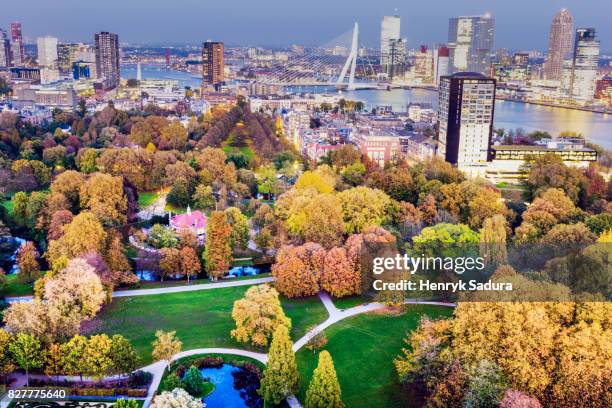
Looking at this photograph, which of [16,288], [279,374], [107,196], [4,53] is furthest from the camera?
[4,53]

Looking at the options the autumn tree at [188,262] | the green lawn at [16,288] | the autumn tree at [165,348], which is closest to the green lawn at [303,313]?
the autumn tree at [165,348]

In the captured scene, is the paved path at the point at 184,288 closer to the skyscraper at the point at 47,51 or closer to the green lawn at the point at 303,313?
the green lawn at the point at 303,313

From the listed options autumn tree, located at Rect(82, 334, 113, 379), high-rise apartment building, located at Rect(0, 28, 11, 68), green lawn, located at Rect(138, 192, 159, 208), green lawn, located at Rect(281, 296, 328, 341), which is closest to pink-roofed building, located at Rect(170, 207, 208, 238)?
green lawn, located at Rect(138, 192, 159, 208)

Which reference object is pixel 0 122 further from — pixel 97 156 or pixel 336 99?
pixel 336 99

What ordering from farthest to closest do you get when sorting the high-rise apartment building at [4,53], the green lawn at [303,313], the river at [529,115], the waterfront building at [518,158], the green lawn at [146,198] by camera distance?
the high-rise apartment building at [4,53] < the river at [529,115] < the waterfront building at [518,158] < the green lawn at [146,198] < the green lawn at [303,313]

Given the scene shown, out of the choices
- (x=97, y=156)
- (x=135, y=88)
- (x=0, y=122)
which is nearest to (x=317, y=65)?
(x=135, y=88)

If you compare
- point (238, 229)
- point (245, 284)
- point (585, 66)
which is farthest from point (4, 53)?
point (245, 284)

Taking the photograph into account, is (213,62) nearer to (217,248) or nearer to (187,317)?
(217,248)
